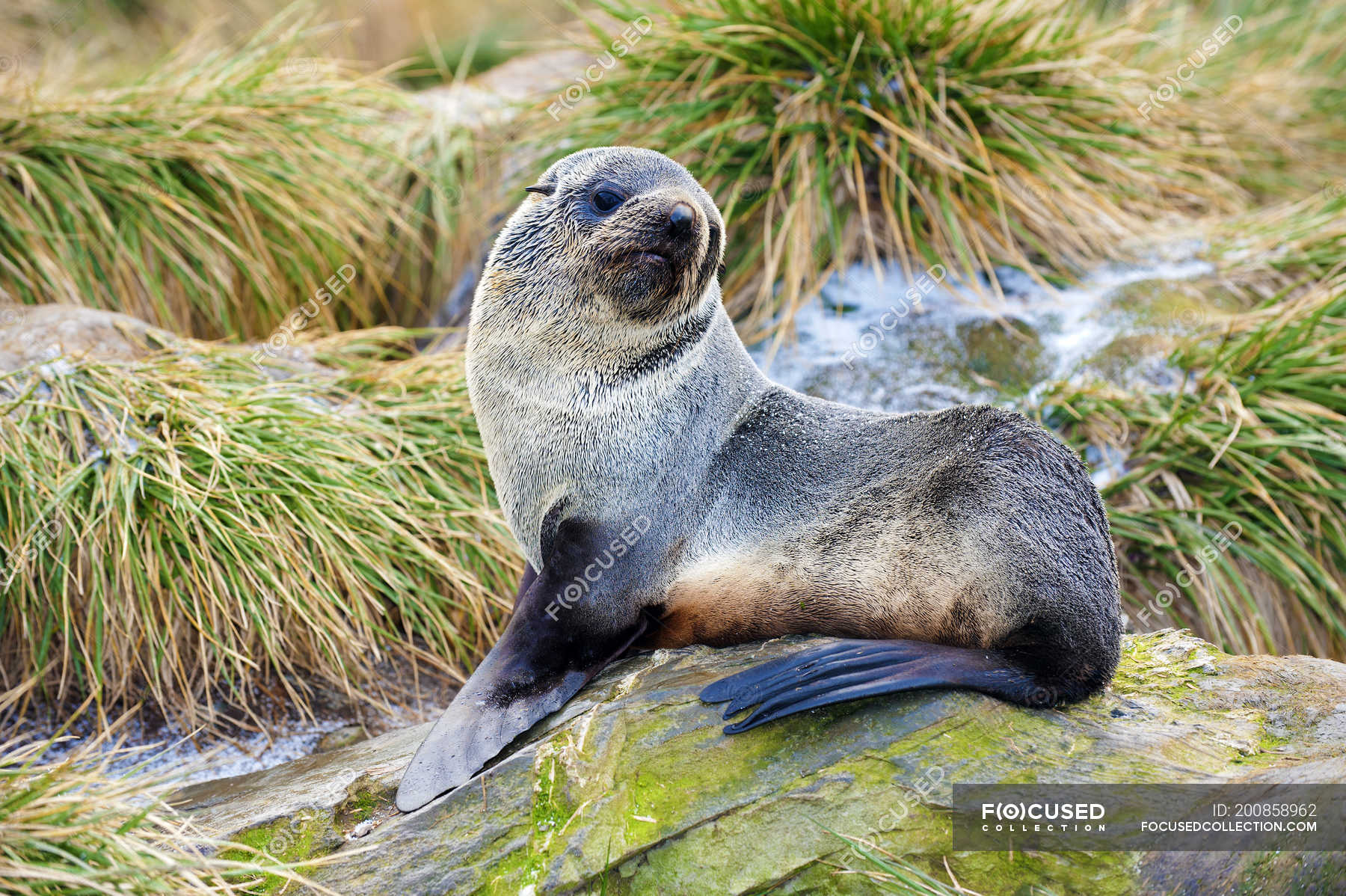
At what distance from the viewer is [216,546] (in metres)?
4.12

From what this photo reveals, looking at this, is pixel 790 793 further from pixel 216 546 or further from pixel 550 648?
pixel 216 546

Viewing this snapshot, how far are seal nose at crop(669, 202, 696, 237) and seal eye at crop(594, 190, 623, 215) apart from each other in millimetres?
224

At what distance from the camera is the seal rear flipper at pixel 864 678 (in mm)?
2834

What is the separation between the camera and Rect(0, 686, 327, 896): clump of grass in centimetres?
230

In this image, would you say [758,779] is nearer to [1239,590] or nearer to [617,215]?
[617,215]

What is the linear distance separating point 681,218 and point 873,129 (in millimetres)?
3249

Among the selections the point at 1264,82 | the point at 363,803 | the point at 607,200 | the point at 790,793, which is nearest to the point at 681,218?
the point at 607,200

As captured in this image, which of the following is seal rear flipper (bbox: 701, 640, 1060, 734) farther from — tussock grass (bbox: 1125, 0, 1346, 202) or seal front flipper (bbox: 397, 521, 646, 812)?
tussock grass (bbox: 1125, 0, 1346, 202)

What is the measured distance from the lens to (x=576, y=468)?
338 cm

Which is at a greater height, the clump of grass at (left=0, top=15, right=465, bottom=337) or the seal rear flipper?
the clump of grass at (left=0, top=15, right=465, bottom=337)

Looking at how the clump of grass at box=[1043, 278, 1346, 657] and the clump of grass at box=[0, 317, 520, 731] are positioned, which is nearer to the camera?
the clump of grass at box=[0, 317, 520, 731]

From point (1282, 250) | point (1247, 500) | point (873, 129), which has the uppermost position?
point (873, 129)

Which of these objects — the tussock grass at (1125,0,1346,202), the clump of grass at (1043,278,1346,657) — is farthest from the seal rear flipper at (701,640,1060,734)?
the tussock grass at (1125,0,1346,202)

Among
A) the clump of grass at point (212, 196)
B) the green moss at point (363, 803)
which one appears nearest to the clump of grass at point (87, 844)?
the green moss at point (363, 803)
